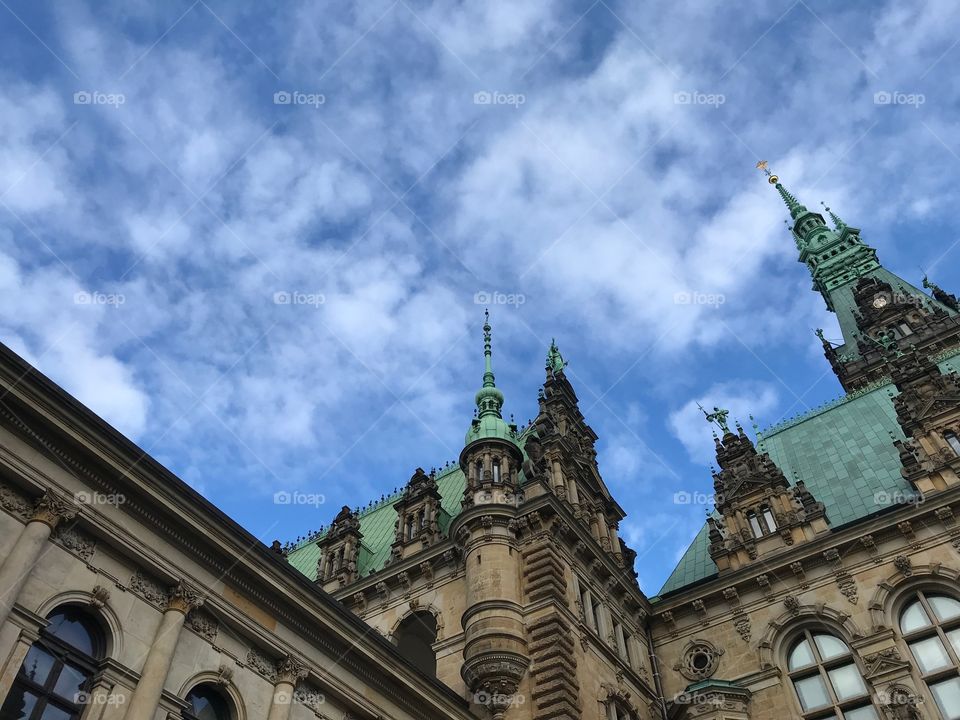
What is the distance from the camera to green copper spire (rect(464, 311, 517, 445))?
103 feet

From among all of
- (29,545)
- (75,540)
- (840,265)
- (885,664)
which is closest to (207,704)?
(75,540)

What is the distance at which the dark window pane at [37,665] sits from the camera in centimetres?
1355

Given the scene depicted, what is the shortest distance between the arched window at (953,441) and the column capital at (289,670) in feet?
82.1

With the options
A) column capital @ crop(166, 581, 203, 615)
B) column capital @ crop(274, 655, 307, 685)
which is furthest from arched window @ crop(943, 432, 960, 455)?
column capital @ crop(166, 581, 203, 615)

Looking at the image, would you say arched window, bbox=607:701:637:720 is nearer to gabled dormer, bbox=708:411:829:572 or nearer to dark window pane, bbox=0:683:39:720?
gabled dormer, bbox=708:411:829:572

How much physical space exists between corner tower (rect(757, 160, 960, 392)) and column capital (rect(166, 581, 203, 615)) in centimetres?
4023

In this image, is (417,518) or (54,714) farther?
(417,518)

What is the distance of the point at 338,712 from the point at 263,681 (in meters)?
2.41

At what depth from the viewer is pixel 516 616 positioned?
83.3 feet

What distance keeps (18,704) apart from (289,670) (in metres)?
5.90

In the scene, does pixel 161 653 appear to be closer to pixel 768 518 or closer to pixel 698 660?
pixel 698 660

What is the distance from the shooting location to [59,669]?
1406cm

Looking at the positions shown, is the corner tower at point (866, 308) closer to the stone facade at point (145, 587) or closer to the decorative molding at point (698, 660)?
the decorative molding at point (698, 660)

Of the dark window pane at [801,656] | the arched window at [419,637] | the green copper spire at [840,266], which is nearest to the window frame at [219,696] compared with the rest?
the arched window at [419,637]
